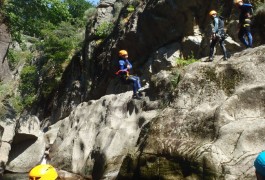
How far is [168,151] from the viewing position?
8352mm

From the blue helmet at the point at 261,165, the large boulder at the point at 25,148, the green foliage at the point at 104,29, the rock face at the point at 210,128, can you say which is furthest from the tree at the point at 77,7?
the blue helmet at the point at 261,165

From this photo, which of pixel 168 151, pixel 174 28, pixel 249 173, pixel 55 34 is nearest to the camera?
pixel 249 173

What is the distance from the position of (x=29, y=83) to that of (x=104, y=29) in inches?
420

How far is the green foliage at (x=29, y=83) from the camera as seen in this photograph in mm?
30288

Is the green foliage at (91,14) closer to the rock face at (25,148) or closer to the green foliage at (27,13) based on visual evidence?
the green foliage at (27,13)

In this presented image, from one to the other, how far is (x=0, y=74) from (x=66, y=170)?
6.90 metres

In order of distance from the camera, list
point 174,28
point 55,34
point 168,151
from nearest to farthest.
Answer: point 168,151
point 174,28
point 55,34

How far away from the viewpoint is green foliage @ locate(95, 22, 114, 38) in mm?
22641

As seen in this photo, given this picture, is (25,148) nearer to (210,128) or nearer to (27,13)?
(27,13)

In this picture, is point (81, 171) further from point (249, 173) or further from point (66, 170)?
point (249, 173)

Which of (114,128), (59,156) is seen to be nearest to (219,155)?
(114,128)

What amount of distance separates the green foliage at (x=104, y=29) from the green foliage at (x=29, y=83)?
954 centimetres

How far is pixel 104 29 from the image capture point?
22.8m

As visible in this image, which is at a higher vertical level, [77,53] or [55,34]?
[55,34]
